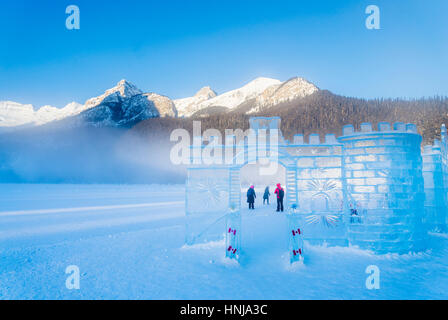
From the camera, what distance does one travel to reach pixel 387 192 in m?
6.32

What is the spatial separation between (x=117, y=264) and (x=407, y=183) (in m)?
7.60

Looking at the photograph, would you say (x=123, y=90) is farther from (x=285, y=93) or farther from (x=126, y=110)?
(x=285, y=93)

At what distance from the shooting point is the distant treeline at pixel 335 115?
41125mm

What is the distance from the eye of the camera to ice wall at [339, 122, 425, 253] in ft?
20.4

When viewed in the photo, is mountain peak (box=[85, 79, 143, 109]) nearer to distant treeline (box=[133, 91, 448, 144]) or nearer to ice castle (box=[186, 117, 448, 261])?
distant treeline (box=[133, 91, 448, 144])

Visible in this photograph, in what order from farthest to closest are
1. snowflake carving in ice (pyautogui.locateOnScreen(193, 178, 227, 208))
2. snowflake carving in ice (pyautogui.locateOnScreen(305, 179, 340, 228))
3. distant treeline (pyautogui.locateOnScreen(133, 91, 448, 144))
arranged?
distant treeline (pyautogui.locateOnScreen(133, 91, 448, 144)) → snowflake carving in ice (pyautogui.locateOnScreen(193, 178, 227, 208)) → snowflake carving in ice (pyautogui.locateOnScreen(305, 179, 340, 228))

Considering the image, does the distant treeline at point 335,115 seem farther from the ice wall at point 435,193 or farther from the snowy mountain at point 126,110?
the ice wall at point 435,193

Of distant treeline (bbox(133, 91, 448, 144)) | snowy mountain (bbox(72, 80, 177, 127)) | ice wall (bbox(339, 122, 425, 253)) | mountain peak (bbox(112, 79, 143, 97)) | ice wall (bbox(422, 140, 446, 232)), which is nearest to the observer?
ice wall (bbox(339, 122, 425, 253))

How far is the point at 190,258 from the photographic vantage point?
6.03 meters

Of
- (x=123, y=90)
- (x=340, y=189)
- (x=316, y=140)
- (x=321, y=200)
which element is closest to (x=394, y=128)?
(x=316, y=140)

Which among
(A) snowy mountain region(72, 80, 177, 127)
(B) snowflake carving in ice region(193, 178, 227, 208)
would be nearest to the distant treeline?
(A) snowy mountain region(72, 80, 177, 127)

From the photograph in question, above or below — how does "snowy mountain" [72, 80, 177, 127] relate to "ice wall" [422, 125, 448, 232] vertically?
above

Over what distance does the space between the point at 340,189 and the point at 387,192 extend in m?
1.12

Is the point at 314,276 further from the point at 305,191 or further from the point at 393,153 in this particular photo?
the point at 393,153
